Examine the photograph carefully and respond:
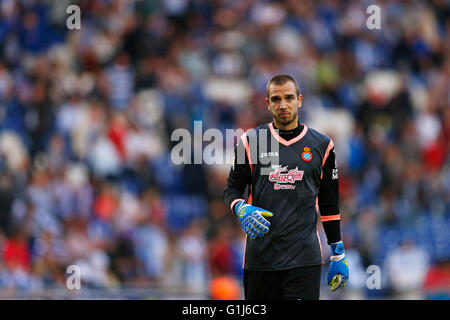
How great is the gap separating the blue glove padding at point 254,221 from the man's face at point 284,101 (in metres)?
0.68

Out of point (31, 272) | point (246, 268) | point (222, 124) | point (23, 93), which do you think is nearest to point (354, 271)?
point (222, 124)

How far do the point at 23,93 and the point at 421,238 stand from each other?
6615mm

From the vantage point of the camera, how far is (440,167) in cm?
1167

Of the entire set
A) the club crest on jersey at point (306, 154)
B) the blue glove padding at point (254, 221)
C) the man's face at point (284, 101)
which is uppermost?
the man's face at point (284, 101)

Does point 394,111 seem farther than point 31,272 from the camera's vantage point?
Yes

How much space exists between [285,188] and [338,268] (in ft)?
2.42

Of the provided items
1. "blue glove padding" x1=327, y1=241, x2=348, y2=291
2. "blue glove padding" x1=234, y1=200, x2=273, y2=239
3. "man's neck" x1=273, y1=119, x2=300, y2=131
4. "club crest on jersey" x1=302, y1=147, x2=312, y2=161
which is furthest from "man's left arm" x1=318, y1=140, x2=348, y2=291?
"blue glove padding" x1=234, y1=200, x2=273, y2=239

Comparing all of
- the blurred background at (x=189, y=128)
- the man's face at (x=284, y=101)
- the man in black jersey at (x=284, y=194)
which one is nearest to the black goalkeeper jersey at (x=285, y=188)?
the man in black jersey at (x=284, y=194)

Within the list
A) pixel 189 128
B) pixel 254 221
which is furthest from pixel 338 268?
pixel 189 128

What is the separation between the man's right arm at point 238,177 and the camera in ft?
17.7

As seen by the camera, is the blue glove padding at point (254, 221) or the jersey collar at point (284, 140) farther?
the jersey collar at point (284, 140)

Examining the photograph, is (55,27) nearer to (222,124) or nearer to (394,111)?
(222,124)

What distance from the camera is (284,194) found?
5293 millimetres

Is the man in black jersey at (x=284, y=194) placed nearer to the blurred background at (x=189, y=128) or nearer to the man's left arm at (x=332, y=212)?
the man's left arm at (x=332, y=212)
